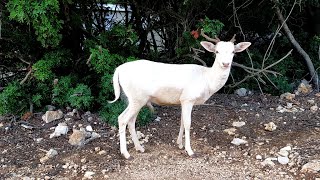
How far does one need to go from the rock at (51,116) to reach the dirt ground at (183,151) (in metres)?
0.07

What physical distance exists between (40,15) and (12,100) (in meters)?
Result: 1.08

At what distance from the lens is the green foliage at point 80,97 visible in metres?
4.50

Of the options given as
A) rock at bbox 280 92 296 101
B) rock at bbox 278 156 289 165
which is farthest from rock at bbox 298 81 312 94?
rock at bbox 278 156 289 165

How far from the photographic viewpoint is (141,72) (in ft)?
11.7

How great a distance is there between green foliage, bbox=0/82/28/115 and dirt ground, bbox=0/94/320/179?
0.16 meters

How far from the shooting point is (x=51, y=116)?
457cm

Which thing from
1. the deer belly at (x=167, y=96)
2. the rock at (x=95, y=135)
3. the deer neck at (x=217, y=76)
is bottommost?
the rock at (x=95, y=135)

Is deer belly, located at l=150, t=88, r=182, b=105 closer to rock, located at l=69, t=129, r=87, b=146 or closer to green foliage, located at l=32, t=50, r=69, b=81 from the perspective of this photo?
rock, located at l=69, t=129, r=87, b=146

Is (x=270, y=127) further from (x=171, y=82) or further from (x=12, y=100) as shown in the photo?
(x=12, y=100)

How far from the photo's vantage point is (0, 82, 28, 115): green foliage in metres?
4.54

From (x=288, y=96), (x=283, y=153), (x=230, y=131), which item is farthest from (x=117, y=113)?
(x=288, y=96)

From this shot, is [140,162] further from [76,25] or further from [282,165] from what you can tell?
[76,25]

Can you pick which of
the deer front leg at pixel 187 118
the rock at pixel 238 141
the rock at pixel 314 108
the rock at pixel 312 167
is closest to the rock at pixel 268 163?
the rock at pixel 312 167

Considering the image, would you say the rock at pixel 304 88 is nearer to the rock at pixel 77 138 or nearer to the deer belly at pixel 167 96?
the deer belly at pixel 167 96
